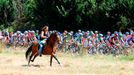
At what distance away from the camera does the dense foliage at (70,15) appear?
151 ft

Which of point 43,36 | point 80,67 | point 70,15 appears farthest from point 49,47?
point 70,15

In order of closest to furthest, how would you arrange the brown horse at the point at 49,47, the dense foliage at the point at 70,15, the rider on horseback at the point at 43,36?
the rider on horseback at the point at 43,36 < the brown horse at the point at 49,47 < the dense foliage at the point at 70,15

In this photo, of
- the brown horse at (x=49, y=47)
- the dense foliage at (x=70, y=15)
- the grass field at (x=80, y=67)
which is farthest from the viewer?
the dense foliage at (x=70, y=15)

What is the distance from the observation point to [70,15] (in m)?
51.9

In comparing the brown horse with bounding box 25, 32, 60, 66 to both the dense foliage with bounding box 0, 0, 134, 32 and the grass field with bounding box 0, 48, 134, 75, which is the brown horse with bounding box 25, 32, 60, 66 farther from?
the dense foliage with bounding box 0, 0, 134, 32

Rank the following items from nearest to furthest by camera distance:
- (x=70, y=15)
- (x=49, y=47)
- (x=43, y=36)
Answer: (x=43, y=36), (x=49, y=47), (x=70, y=15)

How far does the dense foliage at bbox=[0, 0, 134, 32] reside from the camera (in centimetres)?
4600

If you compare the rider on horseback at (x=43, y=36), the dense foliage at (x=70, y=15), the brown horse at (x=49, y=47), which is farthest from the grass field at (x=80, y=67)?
the dense foliage at (x=70, y=15)

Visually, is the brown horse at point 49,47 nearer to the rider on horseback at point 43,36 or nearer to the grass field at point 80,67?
the rider on horseback at point 43,36

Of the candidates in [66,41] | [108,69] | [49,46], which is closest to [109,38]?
[66,41]

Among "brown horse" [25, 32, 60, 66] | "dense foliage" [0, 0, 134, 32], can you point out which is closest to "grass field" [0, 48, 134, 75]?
"brown horse" [25, 32, 60, 66]

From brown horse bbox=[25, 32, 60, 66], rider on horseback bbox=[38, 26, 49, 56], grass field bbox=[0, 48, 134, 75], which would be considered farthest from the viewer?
brown horse bbox=[25, 32, 60, 66]

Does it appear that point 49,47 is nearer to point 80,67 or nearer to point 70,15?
point 80,67

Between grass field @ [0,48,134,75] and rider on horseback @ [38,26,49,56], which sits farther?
rider on horseback @ [38,26,49,56]
